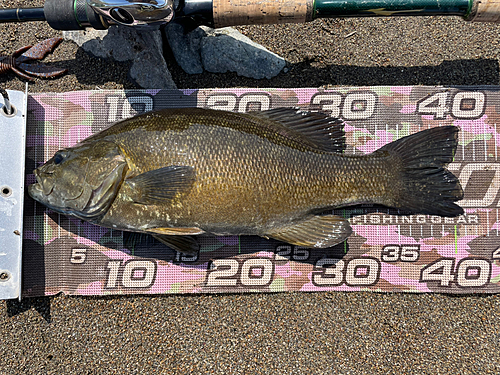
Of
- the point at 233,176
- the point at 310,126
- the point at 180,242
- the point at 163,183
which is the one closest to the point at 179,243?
the point at 180,242

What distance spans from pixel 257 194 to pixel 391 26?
1808mm

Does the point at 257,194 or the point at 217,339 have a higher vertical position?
the point at 257,194

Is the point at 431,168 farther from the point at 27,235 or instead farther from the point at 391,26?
the point at 27,235

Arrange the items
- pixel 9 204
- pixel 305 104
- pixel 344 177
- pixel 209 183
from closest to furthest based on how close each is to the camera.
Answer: pixel 209 183
pixel 344 177
pixel 9 204
pixel 305 104

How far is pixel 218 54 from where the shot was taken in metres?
2.58

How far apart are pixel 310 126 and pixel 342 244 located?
0.92 m

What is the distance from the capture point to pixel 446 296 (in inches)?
98.3

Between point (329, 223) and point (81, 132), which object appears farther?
point (81, 132)

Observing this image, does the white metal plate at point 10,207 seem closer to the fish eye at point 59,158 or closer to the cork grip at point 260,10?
the fish eye at point 59,158

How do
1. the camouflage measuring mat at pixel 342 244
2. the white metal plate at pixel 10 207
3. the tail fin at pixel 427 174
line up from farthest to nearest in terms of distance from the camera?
1. the camouflage measuring mat at pixel 342 244
2. the white metal plate at pixel 10 207
3. the tail fin at pixel 427 174

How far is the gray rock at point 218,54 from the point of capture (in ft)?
8.46

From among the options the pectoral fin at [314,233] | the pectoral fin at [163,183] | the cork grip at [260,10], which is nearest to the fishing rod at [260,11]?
the cork grip at [260,10]

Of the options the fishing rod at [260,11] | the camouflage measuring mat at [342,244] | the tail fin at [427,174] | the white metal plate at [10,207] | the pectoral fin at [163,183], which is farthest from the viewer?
the camouflage measuring mat at [342,244]

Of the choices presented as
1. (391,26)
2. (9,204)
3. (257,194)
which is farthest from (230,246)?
(391,26)
